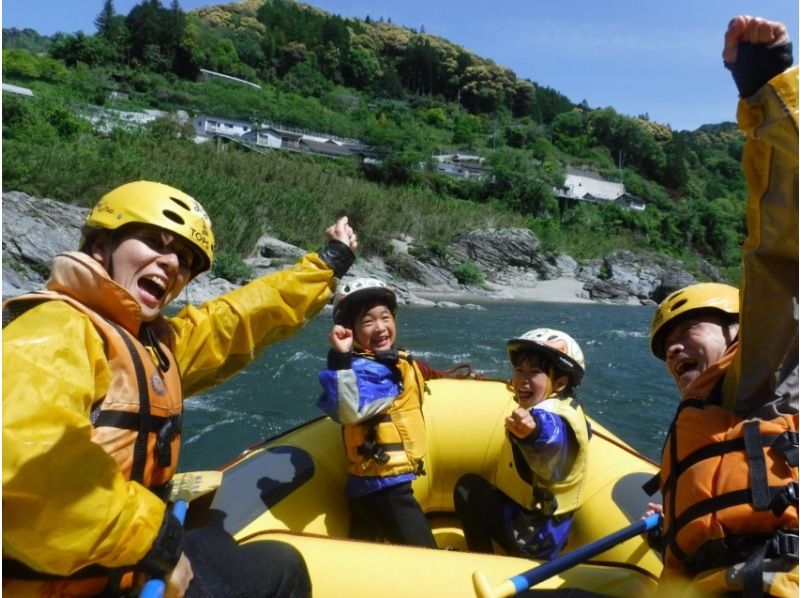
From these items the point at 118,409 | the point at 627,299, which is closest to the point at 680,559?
the point at 118,409

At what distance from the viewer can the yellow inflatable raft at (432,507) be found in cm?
194

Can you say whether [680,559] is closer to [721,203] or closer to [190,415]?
[190,415]

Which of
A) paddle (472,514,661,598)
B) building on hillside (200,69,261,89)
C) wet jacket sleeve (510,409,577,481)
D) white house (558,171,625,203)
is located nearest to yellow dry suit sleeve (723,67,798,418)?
paddle (472,514,661,598)

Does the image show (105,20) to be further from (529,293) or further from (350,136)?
(529,293)

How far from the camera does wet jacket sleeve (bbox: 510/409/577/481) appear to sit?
7.66 ft

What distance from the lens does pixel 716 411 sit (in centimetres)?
153

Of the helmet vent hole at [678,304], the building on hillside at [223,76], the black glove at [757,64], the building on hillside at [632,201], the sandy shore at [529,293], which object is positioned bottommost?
the sandy shore at [529,293]

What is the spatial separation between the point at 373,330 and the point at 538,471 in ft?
3.29

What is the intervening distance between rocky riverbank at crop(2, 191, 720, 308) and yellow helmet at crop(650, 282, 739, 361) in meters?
14.6

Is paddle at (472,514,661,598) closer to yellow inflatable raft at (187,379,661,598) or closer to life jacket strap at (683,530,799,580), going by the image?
→ yellow inflatable raft at (187,379,661,598)

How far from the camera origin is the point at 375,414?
2.66 meters

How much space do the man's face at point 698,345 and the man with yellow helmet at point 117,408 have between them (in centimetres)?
137

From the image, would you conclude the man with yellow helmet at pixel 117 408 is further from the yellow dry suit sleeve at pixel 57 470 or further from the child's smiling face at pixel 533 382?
the child's smiling face at pixel 533 382

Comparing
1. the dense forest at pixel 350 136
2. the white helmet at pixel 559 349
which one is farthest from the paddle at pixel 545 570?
the dense forest at pixel 350 136
